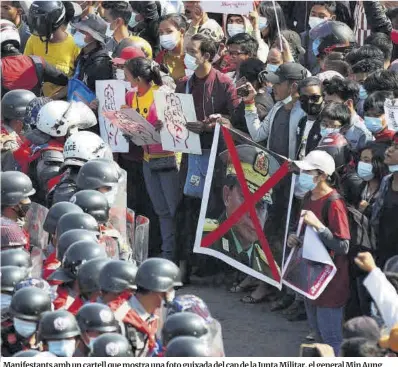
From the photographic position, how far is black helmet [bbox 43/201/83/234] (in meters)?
10.3

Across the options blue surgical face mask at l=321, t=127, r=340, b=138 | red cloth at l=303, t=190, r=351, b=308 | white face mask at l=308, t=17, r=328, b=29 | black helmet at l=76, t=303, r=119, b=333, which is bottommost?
red cloth at l=303, t=190, r=351, b=308

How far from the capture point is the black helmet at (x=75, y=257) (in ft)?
30.8

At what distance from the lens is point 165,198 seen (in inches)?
515

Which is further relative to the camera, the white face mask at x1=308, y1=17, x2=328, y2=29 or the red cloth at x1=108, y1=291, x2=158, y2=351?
the white face mask at x1=308, y1=17, x2=328, y2=29

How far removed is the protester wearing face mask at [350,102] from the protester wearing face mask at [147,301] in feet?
9.05

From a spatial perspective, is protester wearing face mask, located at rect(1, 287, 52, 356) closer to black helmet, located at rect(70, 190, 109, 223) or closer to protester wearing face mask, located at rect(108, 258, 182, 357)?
protester wearing face mask, located at rect(108, 258, 182, 357)

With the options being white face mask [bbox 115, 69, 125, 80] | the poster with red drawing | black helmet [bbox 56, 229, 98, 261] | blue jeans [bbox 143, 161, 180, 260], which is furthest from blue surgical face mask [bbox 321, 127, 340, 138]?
white face mask [bbox 115, 69, 125, 80]

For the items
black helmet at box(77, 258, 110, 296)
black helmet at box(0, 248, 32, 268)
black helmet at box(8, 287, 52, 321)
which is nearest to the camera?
black helmet at box(8, 287, 52, 321)

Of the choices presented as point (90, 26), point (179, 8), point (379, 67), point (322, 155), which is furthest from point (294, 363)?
point (179, 8)

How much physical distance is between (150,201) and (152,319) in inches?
184

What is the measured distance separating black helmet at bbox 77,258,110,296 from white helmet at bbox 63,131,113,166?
2343 millimetres

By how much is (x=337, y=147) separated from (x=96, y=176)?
1875 mm

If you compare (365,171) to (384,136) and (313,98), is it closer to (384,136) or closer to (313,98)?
(384,136)

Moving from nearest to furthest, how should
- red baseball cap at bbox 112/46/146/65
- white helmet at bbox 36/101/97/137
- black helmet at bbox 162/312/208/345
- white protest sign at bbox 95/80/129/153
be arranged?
black helmet at bbox 162/312/208/345 → white helmet at bbox 36/101/97/137 → white protest sign at bbox 95/80/129/153 → red baseball cap at bbox 112/46/146/65
